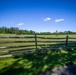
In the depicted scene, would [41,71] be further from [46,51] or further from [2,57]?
[46,51]

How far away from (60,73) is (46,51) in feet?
17.6

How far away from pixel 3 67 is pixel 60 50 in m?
6.59

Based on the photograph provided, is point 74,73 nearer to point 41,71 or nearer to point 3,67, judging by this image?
point 41,71

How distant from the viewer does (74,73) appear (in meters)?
6.27

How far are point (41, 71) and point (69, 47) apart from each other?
720 centimetres

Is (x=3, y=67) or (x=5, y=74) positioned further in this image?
(x=3, y=67)

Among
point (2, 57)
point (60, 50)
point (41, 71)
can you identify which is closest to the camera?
point (41, 71)

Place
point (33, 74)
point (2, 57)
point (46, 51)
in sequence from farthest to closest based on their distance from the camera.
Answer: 1. point (46, 51)
2. point (2, 57)
3. point (33, 74)

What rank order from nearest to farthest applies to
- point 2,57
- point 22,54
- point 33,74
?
point 33,74
point 2,57
point 22,54

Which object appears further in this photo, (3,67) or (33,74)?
Answer: (3,67)

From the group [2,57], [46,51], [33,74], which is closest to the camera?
[33,74]

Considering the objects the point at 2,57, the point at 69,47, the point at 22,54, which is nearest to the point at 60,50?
the point at 69,47

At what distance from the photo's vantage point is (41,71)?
264 inches

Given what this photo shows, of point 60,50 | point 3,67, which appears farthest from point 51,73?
point 60,50
